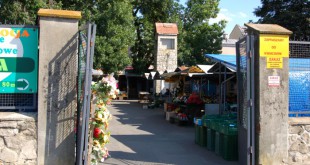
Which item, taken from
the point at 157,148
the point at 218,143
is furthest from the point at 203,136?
the point at 157,148

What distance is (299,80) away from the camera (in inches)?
302

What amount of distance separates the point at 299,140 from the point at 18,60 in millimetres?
5640

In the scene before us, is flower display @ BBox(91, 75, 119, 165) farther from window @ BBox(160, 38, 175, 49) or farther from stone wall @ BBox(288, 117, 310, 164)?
window @ BBox(160, 38, 175, 49)

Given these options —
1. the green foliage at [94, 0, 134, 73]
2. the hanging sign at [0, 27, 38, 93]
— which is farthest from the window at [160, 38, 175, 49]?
the hanging sign at [0, 27, 38, 93]

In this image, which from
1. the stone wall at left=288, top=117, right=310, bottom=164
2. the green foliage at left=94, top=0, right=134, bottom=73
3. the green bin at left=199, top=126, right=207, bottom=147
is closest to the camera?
the stone wall at left=288, top=117, right=310, bottom=164

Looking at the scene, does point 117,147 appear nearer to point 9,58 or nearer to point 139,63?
point 9,58

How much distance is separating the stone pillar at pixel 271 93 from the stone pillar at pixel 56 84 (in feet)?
11.5

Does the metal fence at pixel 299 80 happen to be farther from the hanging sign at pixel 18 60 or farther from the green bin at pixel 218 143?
the hanging sign at pixel 18 60

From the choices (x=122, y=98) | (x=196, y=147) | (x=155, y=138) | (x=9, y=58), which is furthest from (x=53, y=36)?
(x=122, y=98)

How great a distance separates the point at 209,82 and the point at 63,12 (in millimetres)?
15295

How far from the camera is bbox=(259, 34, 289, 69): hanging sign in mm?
7098

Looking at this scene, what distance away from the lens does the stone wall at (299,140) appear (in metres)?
7.43

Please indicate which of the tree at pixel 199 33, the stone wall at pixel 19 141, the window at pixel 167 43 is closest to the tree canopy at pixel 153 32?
the tree at pixel 199 33

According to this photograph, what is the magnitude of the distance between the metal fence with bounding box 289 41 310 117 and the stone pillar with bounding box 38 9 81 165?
14.5ft
